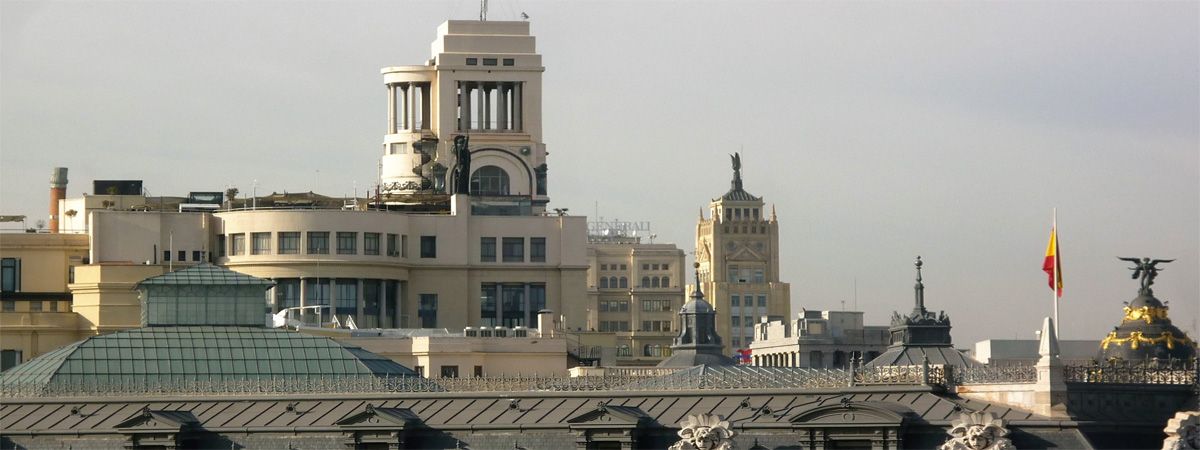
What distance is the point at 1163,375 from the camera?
123m

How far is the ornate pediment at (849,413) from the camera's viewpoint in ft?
394

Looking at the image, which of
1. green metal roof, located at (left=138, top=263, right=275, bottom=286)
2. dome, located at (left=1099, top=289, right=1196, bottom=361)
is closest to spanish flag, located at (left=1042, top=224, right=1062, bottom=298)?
dome, located at (left=1099, top=289, right=1196, bottom=361)

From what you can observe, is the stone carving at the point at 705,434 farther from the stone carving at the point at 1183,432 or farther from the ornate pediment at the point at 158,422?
the ornate pediment at the point at 158,422

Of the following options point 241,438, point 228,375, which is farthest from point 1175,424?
point 228,375

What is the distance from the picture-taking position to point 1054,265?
154m

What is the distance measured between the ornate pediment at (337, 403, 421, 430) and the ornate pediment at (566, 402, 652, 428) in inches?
237

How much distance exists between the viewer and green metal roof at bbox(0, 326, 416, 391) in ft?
479

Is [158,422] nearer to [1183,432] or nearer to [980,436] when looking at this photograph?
[980,436]

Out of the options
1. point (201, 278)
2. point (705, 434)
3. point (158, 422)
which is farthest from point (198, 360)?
point (705, 434)

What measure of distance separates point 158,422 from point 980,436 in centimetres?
3106

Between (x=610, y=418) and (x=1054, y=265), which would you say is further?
(x=1054, y=265)

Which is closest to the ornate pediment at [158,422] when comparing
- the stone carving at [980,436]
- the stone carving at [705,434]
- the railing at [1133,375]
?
the stone carving at [705,434]

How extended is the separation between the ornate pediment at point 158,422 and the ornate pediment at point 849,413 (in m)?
23.0

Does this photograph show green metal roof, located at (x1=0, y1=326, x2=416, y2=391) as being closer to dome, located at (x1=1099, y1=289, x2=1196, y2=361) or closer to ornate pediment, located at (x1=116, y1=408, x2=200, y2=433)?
ornate pediment, located at (x1=116, y1=408, x2=200, y2=433)
